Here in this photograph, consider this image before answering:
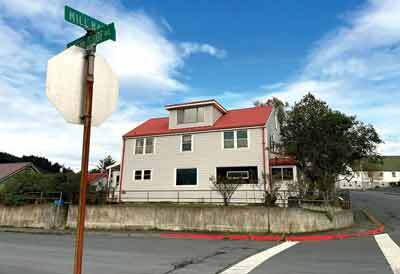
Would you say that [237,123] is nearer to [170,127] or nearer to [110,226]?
[170,127]

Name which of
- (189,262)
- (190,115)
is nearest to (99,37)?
(189,262)

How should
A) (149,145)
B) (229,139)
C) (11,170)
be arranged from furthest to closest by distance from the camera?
(11,170)
(149,145)
(229,139)

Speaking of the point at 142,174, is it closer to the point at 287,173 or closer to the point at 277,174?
the point at 277,174

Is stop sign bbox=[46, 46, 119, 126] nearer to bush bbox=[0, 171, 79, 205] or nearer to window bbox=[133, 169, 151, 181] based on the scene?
bush bbox=[0, 171, 79, 205]

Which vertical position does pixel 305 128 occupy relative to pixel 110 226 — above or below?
above

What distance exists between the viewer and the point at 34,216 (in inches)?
786

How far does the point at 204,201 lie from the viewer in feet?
70.4

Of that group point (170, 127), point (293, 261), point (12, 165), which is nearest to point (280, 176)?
point (170, 127)

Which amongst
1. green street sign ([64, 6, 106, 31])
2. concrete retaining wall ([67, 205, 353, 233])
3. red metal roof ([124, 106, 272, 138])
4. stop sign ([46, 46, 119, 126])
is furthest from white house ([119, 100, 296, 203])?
green street sign ([64, 6, 106, 31])

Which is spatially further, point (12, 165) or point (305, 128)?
point (12, 165)

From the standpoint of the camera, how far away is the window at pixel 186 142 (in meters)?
23.3

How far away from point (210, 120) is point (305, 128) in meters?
8.09

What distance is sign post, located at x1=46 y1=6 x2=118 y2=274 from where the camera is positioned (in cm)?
274

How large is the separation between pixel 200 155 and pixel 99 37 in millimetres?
19873
